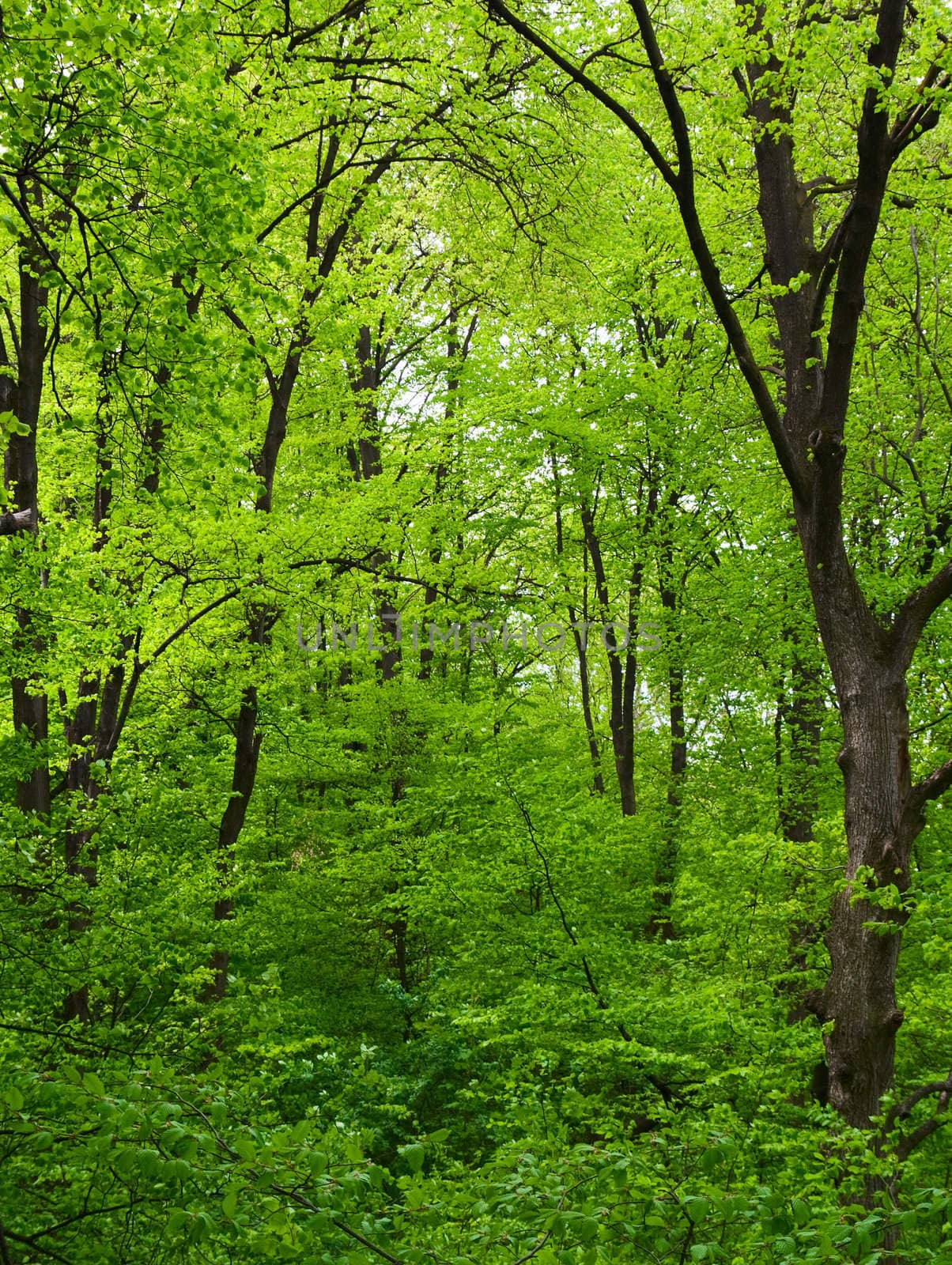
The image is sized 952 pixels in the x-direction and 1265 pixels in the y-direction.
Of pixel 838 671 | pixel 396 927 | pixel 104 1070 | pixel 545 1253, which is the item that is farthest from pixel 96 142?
pixel 396 927

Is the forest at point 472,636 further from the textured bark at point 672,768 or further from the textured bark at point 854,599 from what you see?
the textured bark at point 672,768

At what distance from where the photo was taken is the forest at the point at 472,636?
13.6 feet

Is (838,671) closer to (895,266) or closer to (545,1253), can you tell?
(545,1253)

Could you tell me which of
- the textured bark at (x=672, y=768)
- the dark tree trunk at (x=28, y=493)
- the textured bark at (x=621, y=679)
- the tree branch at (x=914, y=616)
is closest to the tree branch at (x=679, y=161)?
the tree branch at (x=914, y=616)

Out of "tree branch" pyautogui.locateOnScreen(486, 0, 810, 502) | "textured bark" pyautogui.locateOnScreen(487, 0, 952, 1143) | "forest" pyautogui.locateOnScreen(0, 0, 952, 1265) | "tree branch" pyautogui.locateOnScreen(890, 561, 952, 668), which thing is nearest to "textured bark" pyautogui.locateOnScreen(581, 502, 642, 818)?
"forest" pyautogui.locateOnScreen(0, 0, 952, 1265)

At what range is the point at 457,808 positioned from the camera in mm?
9055

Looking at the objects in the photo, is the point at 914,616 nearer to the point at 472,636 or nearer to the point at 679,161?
the point at 679,161

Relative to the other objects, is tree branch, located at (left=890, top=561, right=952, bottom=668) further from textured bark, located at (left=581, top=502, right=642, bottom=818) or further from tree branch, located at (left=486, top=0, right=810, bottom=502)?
textured bark, located at (left=581, top=502, right=642, bottom=818)

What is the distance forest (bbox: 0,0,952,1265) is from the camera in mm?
4148

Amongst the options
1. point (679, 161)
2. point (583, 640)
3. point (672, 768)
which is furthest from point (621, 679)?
point (679, 161)

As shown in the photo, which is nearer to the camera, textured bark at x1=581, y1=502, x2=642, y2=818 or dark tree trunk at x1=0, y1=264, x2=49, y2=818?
dark tree trunk at x1=0, y1=264, x2=49, y2=818

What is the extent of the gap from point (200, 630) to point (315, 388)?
16.5 ft

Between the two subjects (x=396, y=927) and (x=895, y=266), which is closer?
(x=895, y=266)

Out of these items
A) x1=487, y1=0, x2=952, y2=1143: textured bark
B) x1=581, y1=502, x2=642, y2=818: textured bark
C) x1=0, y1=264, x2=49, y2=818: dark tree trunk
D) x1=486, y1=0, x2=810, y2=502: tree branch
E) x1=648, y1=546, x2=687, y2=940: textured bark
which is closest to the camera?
x1=486, y1=0, x2=810, y2=502: tree branch
